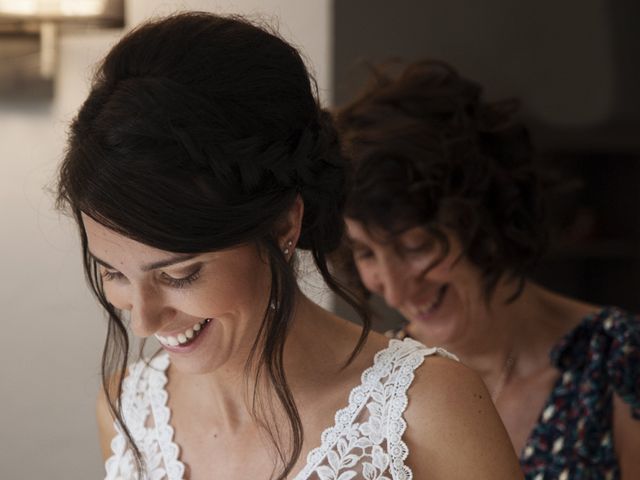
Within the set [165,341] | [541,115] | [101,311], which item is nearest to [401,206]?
[101,311]

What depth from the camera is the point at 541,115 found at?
309cm

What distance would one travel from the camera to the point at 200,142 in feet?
4.83

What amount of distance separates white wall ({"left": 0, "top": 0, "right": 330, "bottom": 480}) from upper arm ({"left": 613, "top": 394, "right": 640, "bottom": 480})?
0.84 m

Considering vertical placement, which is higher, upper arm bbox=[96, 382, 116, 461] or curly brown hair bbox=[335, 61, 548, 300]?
curly brown hair bbox=[335, 61, 548, 300]

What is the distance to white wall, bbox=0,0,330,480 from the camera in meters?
2.10

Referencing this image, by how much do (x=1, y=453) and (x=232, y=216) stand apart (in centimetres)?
91

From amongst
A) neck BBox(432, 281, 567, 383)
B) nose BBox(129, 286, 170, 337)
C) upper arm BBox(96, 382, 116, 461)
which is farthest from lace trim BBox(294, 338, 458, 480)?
neck BBox(432, 281, 567, 383)

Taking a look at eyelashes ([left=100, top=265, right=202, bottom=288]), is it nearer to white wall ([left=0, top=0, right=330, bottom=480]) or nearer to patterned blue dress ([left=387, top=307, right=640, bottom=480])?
white wall ([left=0, top=0, right=330, bottom=480])

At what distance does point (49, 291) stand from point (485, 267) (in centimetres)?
84

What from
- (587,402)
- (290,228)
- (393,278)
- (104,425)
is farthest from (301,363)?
(587,402)

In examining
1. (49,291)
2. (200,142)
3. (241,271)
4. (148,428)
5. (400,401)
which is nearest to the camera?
(200,142)

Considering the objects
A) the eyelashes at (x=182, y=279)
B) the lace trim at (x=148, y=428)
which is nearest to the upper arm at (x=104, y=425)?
the lace trim at (x=148, y=428)

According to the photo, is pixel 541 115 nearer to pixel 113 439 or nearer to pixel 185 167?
pixel 113 439

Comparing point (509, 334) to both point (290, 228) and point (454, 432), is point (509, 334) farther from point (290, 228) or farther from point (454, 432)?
point (290, 228)
